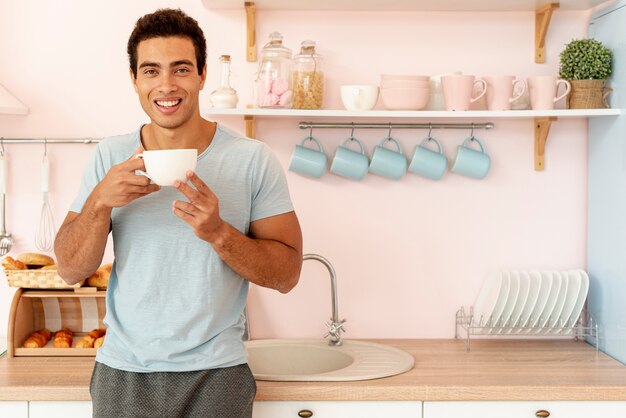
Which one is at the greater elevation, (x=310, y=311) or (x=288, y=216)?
(x=288, y=216)

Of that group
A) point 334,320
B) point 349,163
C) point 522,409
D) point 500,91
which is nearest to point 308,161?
point 349,163

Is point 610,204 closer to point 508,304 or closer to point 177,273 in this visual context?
point 508,304

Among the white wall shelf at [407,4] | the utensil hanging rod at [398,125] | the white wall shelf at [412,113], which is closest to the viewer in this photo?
the white wall shelf at [412,113]

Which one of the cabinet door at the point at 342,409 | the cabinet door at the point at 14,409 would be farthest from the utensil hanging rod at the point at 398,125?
the cabinet door at the point at 14,409

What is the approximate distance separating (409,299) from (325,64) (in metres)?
0.73

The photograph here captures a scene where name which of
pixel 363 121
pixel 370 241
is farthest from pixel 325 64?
pixel 370 241

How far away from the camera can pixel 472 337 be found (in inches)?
97.5

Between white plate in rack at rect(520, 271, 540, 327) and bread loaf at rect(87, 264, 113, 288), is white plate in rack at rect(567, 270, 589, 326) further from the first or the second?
bread loaf at rect(87, 264, 113, 288)

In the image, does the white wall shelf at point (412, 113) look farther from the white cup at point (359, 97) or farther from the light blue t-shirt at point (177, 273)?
the light blue t-shirt at point (177, 273)

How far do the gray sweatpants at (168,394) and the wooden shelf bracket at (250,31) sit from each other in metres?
1.03

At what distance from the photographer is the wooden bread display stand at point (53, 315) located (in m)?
2.21

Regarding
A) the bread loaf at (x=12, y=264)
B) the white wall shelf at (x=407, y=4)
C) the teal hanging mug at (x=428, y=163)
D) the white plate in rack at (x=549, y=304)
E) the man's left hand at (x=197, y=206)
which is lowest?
the white plate in rack at (x=549, y=304)

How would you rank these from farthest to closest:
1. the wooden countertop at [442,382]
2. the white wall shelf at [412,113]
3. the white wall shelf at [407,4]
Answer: the white wall shelf at [407,4] < the white wall shelf at [412,113] < the wooden countertop at [442,382]

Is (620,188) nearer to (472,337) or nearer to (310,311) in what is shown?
(472,337)
